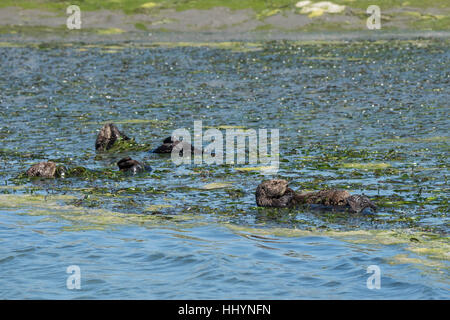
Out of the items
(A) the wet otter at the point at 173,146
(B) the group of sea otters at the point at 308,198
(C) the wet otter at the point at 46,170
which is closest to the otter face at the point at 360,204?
(B) the group of sea otters at the point at 308,198

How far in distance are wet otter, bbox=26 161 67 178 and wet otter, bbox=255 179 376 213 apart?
6.04m

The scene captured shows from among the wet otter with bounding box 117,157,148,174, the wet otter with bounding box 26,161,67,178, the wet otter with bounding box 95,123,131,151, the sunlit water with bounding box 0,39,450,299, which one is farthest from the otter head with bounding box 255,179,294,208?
the wet otter with bounding box 95,123,131,151

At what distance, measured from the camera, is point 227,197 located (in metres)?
17.5

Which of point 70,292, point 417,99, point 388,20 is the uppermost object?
point 388,20

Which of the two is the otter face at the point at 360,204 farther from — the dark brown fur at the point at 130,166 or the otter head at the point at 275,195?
the dark brown fur at the point at 130,166

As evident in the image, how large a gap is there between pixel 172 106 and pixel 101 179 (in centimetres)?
1403

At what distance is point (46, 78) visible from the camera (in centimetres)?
4272

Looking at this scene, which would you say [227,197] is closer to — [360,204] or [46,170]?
[360,204]

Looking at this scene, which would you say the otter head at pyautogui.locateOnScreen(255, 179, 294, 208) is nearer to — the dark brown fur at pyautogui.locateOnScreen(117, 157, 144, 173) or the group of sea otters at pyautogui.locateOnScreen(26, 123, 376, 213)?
the group of sea otters at pyautogui.locateOnScreen(26, 123, 376, 213)

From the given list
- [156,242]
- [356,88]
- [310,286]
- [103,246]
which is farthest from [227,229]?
[356,88]

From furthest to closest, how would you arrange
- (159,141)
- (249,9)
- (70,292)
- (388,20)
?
(249,9), (388,20), (159,141), (70,292)

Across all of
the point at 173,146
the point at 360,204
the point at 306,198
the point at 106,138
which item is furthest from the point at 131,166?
the point at 360,204

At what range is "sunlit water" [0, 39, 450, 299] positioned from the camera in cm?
1230

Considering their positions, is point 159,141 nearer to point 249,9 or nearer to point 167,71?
point 167,71
